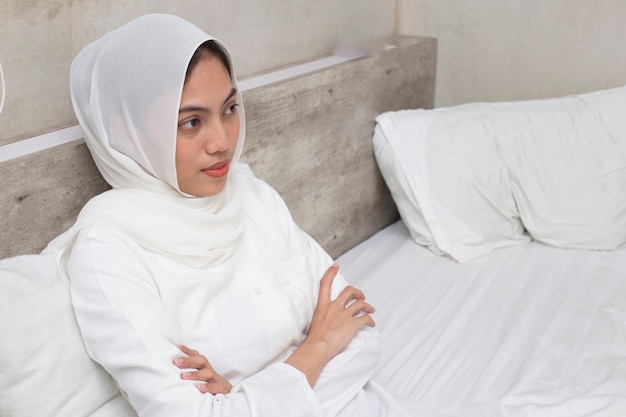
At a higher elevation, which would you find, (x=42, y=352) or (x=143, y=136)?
(x=143, y=136)

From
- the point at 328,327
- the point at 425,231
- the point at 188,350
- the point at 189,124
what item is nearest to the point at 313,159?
the point at 425,231

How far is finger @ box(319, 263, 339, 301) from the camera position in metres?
1.50

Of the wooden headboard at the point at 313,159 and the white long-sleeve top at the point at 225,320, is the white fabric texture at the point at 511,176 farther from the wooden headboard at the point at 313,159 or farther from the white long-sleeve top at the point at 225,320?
the white long-sleeve top at the point at 225,320

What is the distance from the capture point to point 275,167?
6.46 ft

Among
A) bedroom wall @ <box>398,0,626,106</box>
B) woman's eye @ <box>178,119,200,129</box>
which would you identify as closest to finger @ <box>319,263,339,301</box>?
woman's eye @ <box>178,119,200,129</box>

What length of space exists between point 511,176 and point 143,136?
4.73 feet

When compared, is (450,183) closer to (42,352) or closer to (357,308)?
(357,308)

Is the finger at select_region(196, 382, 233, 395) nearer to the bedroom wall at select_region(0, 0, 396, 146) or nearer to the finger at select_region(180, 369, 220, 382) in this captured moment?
the finger at select_region(180, 369, 220, 382)

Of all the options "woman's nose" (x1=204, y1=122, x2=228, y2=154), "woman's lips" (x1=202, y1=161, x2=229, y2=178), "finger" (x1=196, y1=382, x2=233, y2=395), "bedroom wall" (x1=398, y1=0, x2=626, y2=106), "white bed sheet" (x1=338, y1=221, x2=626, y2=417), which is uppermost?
"woman's nose" (x1=204, y1=122, x2=228, y2=154)

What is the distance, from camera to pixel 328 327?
144 cm

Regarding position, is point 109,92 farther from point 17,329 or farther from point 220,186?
point 17,329

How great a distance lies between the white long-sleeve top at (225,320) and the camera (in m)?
1.10

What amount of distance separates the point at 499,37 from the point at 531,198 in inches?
29.0

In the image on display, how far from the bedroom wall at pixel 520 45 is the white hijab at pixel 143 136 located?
1.65 metres
